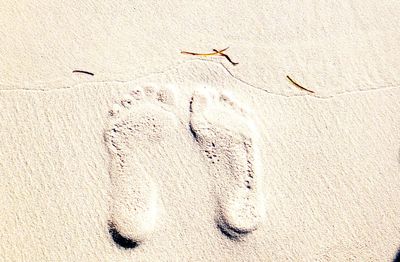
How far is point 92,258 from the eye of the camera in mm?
1789

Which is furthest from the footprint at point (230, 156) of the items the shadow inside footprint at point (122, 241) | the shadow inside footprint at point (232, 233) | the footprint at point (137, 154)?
the shadow inside footprint at point (122, 241)

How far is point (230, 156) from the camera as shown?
1.88m

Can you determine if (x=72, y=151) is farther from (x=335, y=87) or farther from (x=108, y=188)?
(x=335, y=87)

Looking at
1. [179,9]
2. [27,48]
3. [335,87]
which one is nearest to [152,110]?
[179,9]

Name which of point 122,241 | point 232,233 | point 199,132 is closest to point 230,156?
point 199,132

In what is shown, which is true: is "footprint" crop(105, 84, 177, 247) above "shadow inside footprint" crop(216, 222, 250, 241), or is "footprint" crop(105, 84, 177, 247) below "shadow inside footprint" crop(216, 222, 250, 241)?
above

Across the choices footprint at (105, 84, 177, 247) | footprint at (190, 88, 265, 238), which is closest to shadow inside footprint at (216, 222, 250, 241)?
footprint at (190, 88, 265, 238)

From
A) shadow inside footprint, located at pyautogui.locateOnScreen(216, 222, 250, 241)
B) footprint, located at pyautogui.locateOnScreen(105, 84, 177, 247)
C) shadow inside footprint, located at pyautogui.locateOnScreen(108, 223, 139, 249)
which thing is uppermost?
footprint, located at pyautogui.locateOnScreen(105, 84, 177, 247)

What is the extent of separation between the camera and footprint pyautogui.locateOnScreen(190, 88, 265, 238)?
1830mm

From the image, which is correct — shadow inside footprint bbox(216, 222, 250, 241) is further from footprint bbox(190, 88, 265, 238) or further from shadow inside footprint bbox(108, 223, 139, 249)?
shadow inside footprint bbox(108, 223, 139, 249)

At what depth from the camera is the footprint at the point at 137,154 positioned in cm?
182

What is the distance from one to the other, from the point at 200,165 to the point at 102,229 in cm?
53

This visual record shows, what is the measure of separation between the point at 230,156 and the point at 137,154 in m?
0.44

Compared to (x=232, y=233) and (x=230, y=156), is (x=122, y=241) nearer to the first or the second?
(x=232, y=233)
